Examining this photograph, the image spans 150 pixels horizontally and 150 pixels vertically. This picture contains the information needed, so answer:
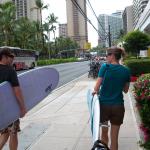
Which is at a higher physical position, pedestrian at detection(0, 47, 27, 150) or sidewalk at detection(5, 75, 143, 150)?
pedestrian at detection(0, 47, 27, 150)

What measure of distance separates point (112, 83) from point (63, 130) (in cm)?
343

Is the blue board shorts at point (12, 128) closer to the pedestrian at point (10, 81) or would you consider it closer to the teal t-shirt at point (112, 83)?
the pedestrian at point (10, 81)

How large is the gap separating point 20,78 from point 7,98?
2.16 feet

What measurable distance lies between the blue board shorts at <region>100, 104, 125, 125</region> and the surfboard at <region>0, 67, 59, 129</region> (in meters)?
1.18

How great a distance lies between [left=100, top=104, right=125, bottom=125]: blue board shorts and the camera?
226 inches

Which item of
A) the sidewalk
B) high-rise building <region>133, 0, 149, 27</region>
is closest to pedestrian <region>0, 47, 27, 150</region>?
the sidewalk

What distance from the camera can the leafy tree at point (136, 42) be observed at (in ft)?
126

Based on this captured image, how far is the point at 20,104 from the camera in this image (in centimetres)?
601

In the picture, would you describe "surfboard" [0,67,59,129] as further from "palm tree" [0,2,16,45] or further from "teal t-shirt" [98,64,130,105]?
"palm tree" [0,2,16,45]

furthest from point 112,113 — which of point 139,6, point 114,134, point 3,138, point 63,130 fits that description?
point 139,6

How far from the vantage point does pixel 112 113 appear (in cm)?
579

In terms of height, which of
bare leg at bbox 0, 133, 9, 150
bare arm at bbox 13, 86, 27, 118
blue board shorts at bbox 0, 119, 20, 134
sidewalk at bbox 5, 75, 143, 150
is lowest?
sidewalk at bbox 5, 75, 143, 150

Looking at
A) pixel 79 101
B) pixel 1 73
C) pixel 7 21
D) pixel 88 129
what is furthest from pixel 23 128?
pixel 7 21

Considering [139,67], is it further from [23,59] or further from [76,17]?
[23,59]
